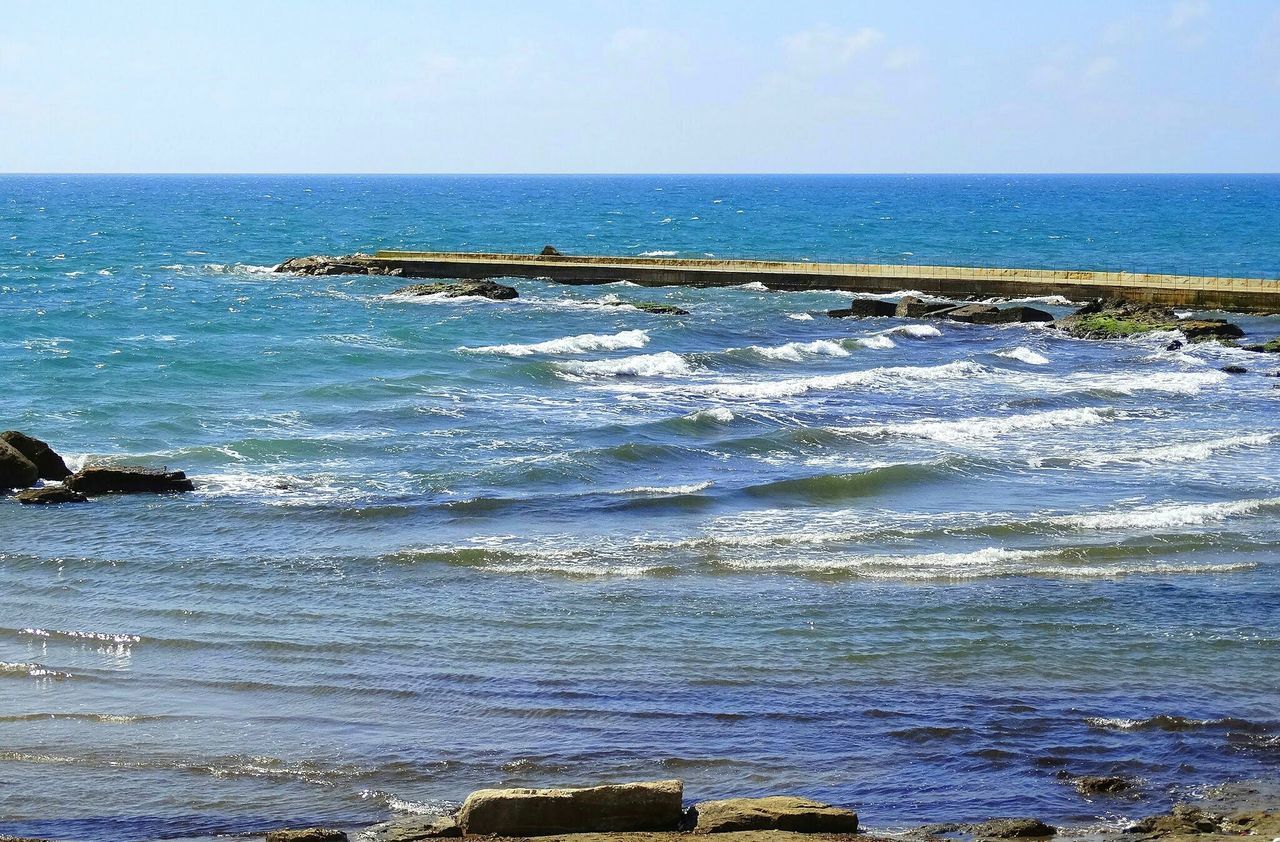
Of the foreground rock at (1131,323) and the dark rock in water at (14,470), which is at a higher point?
the foreground rock at (1131,323)

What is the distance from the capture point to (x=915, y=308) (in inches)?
2039

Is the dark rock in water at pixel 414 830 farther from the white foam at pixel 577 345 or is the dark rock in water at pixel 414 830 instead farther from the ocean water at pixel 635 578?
the white foam at pixel 577 345

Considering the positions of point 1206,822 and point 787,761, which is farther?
point 787,761

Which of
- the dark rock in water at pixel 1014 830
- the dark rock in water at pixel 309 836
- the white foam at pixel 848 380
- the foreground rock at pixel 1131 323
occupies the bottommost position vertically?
the dark rock in water at pixel 1014 830

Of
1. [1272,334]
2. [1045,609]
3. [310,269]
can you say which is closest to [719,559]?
[1045,609]

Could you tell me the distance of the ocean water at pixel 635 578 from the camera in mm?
12422

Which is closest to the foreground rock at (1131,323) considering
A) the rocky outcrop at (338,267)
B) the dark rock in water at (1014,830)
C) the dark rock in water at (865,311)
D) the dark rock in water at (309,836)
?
the dark rock in water at (865,311)

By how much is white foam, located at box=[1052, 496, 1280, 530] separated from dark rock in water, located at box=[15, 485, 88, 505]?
15.0m

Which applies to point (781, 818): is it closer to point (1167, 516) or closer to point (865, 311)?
point (1167, 516)

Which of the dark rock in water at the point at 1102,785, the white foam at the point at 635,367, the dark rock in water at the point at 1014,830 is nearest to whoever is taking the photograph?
the dark rock in water at the point at 1014,830

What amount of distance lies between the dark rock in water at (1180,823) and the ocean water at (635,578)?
0.39m

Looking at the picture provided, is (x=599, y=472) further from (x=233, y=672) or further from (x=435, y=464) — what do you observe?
(x=233, y=672)

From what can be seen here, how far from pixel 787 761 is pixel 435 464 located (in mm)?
14946

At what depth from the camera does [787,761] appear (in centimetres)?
1247
